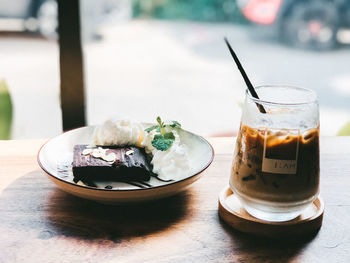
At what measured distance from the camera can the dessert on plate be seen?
34.3 inches

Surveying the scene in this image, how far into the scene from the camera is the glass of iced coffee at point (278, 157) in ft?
2.35

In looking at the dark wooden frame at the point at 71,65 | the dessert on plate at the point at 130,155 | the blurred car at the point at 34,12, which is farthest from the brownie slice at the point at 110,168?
the blurred car at the point at 34,12

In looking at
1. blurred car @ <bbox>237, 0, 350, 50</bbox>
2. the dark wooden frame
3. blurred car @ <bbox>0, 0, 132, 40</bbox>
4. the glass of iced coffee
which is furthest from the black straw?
blurred car @ <bbox>237, 0, 350, 50</bbox>

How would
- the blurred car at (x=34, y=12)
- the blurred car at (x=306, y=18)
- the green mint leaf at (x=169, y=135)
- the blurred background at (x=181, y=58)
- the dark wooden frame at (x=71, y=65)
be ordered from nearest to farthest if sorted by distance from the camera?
the green mint leaf at (x=169, y=135) < the dark wooden frame at (x=71, y=65) < the blurred background at (x=181, y=58) < the blurred car at (x=34, y=12) < the blurred car at (x=306, y=18)

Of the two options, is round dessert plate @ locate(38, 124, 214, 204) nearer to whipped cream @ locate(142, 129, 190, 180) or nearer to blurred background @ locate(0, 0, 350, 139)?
whipped cream @ locate(142, 129, 190, 180)

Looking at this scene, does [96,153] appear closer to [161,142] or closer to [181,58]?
[161,142]

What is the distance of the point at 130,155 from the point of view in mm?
912

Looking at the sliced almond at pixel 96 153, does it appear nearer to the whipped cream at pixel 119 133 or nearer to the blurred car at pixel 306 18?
the whipped cream at pixel 119 133

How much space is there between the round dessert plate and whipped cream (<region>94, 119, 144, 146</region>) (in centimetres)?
9

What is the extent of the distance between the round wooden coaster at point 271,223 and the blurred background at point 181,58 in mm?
2013

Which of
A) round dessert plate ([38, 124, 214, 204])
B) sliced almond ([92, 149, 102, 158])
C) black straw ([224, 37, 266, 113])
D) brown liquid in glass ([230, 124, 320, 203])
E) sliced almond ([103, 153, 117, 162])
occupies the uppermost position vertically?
black straw ([224, 37, 266, 113])

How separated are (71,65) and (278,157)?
1.11 meters

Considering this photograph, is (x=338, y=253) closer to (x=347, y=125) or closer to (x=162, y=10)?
(x=347, y=125)

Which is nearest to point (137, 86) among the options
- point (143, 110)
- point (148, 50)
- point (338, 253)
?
point (143, 110)
